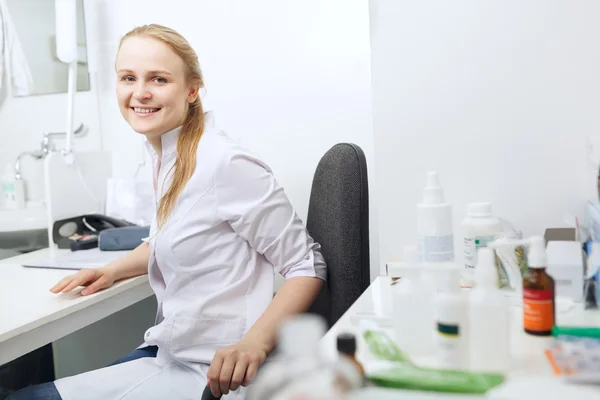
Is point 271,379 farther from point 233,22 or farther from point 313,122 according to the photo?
point 233,22

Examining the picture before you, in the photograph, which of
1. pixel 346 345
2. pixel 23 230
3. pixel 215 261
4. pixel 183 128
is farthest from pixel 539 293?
pixel 23 230

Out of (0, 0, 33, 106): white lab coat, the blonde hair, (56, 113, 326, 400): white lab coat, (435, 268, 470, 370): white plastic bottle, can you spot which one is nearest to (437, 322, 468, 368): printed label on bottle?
(435, 268, 470, 370): white plastic bottle

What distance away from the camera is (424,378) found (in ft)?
1.86

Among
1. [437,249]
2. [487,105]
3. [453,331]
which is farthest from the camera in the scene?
[487,105]

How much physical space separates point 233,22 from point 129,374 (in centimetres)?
111

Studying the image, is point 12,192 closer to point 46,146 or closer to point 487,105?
point 46,146

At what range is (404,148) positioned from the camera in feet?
3.93

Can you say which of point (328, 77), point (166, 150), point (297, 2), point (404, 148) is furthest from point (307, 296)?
point (297, 2)

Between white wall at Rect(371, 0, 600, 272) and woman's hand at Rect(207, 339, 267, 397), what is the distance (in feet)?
1.34

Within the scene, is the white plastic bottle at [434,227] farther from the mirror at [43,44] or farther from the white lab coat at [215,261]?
the mirror at [43,44]

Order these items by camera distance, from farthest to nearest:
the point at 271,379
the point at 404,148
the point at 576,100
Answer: the point at 404,148, the point at 576,100, the point at 271,379

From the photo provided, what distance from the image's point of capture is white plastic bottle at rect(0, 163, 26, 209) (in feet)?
6.34

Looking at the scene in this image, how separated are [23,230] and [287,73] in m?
0.98

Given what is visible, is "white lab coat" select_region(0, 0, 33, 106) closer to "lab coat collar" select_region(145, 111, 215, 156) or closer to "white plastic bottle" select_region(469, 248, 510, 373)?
"lab coat collar" select_region(145, 111, 215, 156)
